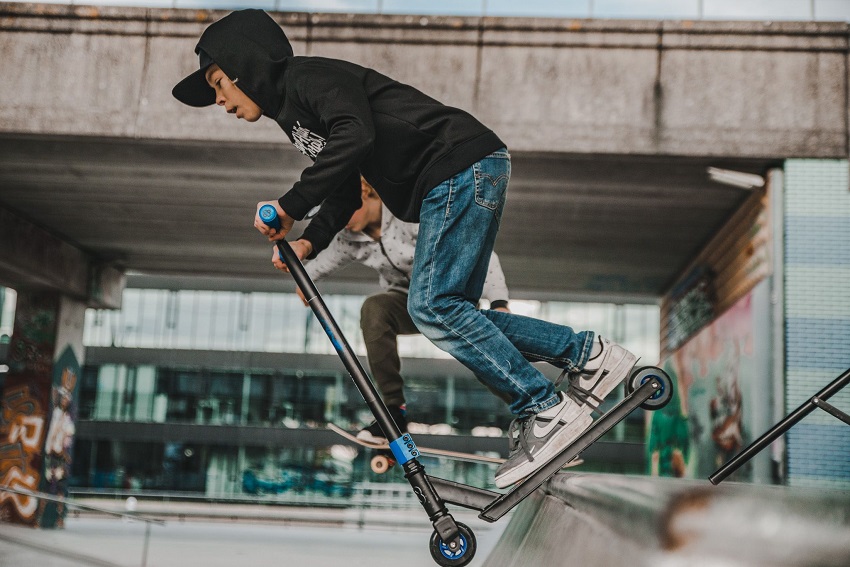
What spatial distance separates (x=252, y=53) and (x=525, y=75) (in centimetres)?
680

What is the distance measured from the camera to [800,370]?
8.83m

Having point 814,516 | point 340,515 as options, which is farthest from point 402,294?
point 340,515

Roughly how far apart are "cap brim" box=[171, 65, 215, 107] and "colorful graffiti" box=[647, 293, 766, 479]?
7506mm

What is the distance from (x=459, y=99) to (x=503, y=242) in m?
5.24

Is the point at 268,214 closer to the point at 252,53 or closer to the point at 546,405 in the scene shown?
the point at 252,53

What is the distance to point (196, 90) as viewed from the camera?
3.23 metres

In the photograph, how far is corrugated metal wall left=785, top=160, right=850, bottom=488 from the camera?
8.55 metres

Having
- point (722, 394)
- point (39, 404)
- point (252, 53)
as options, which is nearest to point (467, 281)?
point (252, 53)

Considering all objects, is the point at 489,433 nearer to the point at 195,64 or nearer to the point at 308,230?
the point at 195,64

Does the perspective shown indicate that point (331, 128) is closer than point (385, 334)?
Yes

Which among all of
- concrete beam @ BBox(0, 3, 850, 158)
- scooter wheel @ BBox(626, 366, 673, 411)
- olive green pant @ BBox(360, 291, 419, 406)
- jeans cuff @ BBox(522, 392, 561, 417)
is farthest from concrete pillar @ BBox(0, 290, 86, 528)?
scooter wheel @ BBox(626, 366, 673, 411)

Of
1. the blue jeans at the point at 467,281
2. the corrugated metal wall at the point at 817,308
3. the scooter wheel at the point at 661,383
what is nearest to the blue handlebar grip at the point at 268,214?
the blue jeans at the point at 467,281

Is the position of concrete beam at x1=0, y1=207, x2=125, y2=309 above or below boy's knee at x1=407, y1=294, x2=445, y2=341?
above

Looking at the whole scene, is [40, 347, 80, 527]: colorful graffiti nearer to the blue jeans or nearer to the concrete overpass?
the concrete overpass
